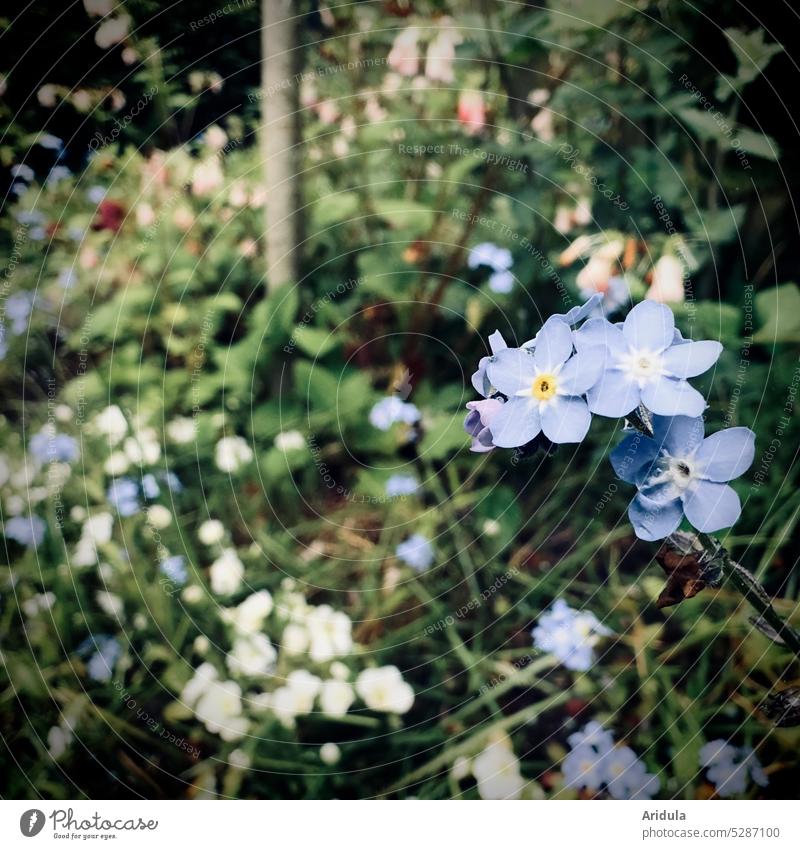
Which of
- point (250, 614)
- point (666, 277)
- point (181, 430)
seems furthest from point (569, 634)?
point (181, 430)

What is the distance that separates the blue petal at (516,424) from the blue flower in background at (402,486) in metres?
0.46

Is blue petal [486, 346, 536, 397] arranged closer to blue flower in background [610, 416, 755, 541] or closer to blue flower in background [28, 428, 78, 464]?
blue flower in background [610, 416, 755, 541]

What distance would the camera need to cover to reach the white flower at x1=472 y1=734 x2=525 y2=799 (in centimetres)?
73

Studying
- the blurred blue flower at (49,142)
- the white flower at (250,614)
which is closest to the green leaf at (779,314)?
the white flower at (250,614)

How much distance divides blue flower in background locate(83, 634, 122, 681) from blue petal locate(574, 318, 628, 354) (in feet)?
2.14

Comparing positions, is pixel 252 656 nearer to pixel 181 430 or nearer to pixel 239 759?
pixel 239 759

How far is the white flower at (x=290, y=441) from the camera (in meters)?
0.94

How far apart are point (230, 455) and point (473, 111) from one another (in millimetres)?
564

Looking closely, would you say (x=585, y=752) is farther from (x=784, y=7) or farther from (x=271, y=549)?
(x=784, y=7)

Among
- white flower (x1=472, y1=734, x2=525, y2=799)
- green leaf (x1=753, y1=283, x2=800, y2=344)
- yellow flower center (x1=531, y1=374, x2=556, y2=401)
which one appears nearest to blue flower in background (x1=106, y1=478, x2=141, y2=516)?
white flower (x1=472, y1=734, x2=525, y2=799)

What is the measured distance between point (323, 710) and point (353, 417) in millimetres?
363

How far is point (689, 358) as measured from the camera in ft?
1.55

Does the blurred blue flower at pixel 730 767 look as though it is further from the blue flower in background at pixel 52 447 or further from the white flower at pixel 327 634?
the blue flower in background at pixel 52 447

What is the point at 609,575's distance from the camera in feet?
2.81
